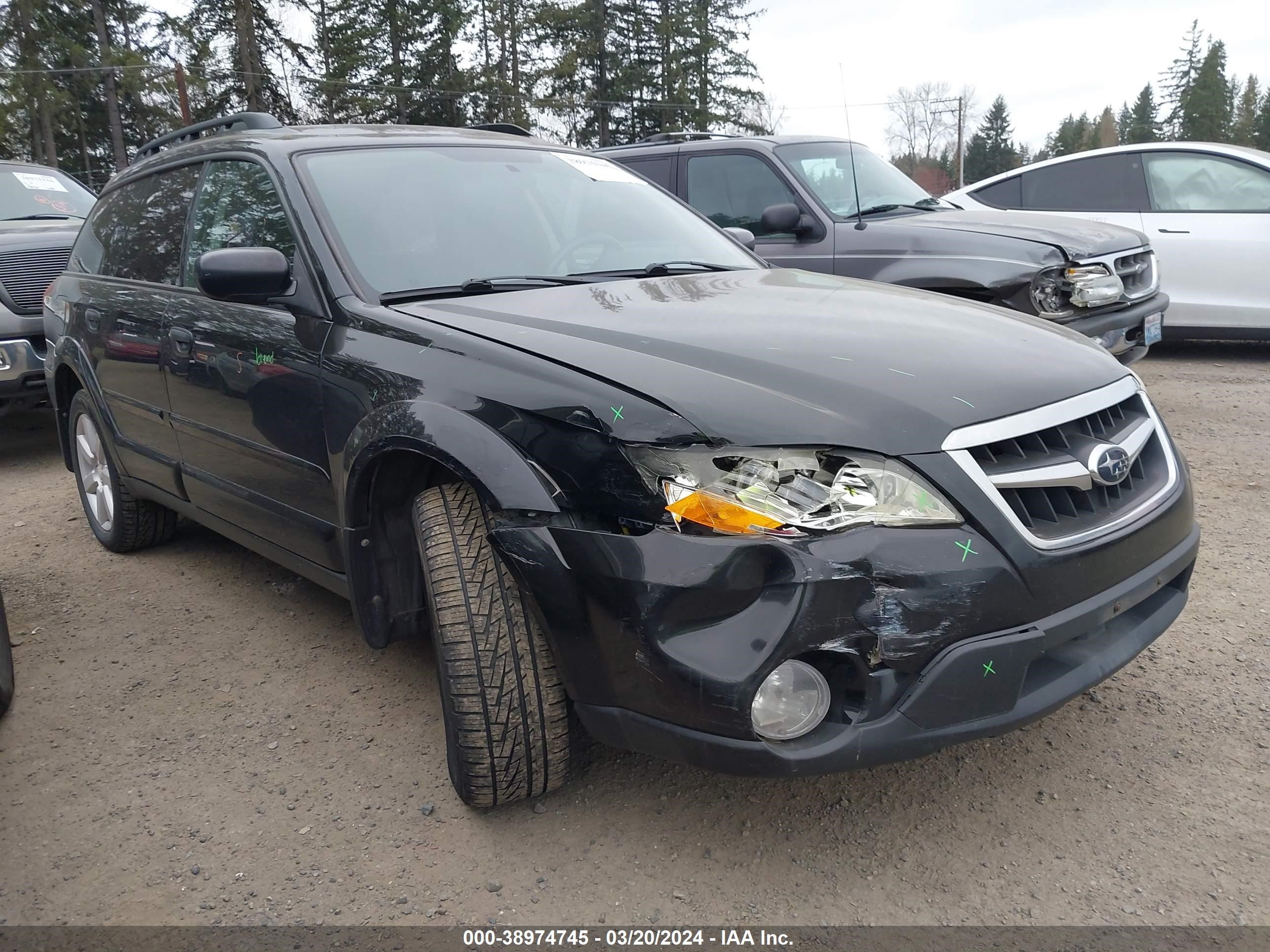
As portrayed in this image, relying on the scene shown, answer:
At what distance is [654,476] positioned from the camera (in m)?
1.98

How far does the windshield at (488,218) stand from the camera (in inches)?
114

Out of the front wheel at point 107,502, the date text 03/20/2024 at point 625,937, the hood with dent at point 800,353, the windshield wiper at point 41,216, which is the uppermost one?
the windshield wiper at point 41,216

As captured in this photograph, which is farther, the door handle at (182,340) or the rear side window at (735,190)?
the rear side window at (735,190)

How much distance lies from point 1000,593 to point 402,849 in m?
1.47

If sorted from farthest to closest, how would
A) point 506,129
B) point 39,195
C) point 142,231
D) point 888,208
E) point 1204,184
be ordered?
1. point 39,195
2. point 1204,184
3. point 888,208
4. point 506,129
5. point 142,231

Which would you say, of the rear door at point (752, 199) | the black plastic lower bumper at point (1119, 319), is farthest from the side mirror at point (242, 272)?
the black plastic lower bumper at point (1119, 319)

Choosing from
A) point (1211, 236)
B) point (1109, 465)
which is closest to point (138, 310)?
point (1109, 465)

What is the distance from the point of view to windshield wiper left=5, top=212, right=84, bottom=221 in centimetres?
760

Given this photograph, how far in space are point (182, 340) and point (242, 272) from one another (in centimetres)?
88

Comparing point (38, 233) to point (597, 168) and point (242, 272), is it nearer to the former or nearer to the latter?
point (597, 168)

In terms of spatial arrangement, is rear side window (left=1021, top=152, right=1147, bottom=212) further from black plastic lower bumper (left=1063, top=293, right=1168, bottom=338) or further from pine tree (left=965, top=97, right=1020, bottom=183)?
pine tree (left=965, top=97, right=1020, bottom=183)

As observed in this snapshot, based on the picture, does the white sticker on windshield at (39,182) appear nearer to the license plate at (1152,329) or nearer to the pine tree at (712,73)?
the license plate at (1152,329)

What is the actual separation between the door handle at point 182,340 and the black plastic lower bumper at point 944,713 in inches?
82.4

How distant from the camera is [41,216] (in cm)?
775
